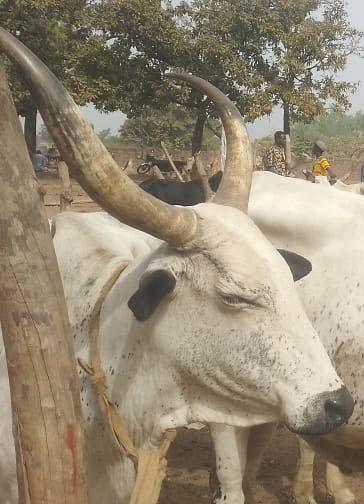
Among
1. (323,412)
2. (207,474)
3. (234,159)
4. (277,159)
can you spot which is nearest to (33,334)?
(323,412)

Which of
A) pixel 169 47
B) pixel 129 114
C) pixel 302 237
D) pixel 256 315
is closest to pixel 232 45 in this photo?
pixel 169 47

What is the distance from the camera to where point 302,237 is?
3.57 meters

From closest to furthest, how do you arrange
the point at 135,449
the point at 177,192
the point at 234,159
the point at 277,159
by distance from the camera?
the point at 135,449 → the point at 234,159 → the point at 177,192 → the point at 277,159

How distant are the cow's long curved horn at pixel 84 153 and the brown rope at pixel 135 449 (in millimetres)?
594

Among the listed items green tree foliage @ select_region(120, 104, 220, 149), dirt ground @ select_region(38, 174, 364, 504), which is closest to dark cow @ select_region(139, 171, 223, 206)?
dirt ground @ select_region(38, 174, 364, 504)

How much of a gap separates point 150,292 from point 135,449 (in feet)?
1.99

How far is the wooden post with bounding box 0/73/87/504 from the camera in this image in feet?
5.05

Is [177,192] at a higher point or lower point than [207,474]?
higher

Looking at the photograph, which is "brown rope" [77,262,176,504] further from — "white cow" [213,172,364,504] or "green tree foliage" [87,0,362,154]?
"green tree foliage" [87,0,362,154]

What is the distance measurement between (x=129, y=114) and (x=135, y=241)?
69.3ft

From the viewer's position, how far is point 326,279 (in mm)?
3400

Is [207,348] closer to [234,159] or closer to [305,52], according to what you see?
[234,159]

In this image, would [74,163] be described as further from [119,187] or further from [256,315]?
[256,315]

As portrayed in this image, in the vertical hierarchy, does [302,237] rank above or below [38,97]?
below
